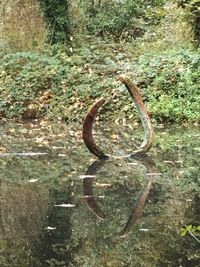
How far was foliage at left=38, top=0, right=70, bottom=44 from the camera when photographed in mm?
17312

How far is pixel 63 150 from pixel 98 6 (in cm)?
1285

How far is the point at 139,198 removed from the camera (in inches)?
223

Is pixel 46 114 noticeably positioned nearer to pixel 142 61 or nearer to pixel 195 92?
pixel 142 61

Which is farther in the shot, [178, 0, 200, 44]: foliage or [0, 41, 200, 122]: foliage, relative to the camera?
[178, 0, 200, 44]: foliage

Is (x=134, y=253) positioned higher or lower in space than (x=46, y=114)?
higher

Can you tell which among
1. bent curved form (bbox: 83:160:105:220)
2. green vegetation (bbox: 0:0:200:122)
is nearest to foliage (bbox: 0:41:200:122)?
green vegetation (bbox: 0:0:200:122)

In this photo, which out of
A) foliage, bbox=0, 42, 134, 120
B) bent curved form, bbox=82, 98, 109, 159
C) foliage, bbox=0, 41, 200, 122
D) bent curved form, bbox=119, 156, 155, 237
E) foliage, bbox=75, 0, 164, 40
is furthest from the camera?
foliage, bbox=75, 0, 164, 40

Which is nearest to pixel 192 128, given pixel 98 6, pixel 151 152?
pixel 151 152

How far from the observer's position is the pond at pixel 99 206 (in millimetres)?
4098

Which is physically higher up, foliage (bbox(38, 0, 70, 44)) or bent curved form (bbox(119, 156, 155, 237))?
bent curved form (bbox(119, 156, 155, 237))

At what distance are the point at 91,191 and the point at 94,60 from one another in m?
10.0

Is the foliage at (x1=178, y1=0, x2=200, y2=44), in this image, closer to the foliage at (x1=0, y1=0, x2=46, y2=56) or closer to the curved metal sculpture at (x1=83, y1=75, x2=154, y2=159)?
the foliage at (x1=0, y1=0, x2=46, y2=56)

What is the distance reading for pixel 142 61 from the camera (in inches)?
572

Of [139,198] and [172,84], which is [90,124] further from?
[172,84]
